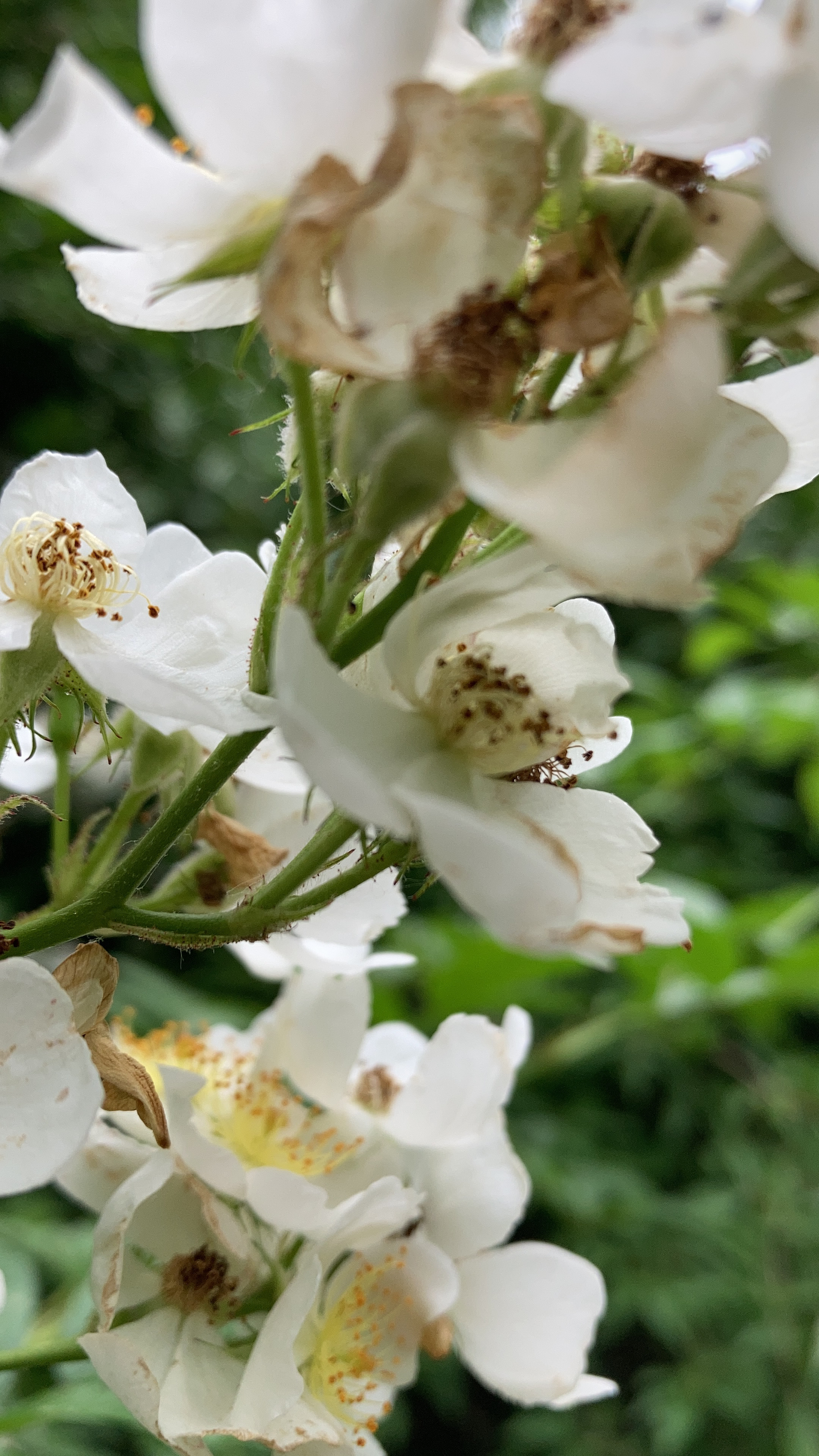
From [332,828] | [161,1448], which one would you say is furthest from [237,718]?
[161,1448]

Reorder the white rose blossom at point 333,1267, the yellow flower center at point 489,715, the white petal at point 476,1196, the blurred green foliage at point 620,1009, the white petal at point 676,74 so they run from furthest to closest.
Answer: the blurred green foliage at point 620,1009 < the white petal at point 476,1196 < the white rose blossom at point 333,1267 < the yellow flower center at point 489,715 < the white petal at point 676,74

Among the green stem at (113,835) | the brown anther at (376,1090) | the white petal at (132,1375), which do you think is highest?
the green stem at (113,835)

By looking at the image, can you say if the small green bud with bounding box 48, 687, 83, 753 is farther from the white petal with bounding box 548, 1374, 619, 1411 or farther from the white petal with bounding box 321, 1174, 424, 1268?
the white petal with bounding box 548, 1374, 619, 1411

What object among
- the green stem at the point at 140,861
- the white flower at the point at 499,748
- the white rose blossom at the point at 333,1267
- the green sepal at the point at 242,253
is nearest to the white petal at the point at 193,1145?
the white rose blossom at the point at 333,1267

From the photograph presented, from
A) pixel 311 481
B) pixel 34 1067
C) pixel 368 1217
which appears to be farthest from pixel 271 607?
pixel 368 1217

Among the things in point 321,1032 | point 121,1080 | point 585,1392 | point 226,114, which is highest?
point 226,114

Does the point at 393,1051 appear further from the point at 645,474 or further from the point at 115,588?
the point at 645,474

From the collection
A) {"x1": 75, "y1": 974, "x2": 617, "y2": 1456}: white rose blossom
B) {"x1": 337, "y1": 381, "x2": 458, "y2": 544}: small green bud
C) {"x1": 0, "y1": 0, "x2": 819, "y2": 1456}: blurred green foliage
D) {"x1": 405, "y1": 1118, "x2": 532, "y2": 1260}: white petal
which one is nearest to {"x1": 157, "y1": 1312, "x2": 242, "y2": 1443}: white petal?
{"x1": 75, "y1": 974, "x2": 617, "y2": 1456}: white rose blossom

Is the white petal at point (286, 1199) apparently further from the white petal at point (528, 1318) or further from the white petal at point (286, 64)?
the white petal at point (286, 64)
